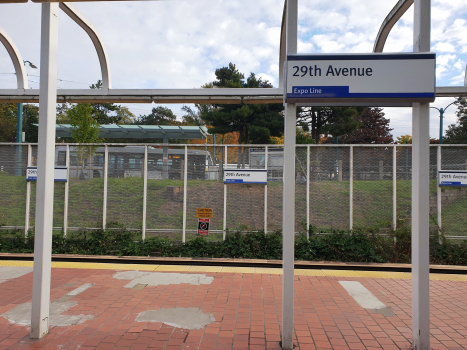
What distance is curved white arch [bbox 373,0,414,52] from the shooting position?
523 centimetres

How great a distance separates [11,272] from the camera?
6.71 m

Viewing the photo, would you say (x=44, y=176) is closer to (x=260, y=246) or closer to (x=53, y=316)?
(x=53, y=316)

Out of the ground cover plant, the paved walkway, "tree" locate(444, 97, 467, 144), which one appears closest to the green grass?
the ground cover plant

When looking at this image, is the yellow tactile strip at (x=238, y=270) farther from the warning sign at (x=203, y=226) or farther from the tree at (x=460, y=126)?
the tree at (x=460, y=126)

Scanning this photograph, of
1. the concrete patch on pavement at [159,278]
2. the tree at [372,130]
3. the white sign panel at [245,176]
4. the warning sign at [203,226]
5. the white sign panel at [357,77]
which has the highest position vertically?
the tree at [372,130]

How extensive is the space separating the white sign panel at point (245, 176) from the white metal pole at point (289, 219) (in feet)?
15.5

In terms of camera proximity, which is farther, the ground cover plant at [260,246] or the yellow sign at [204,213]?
the yellow sign at [204,213]

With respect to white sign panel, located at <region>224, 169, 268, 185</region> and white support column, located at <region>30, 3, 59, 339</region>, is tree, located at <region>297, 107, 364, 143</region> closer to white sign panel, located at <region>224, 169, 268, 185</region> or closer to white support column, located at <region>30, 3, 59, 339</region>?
white sign panel, located at <region>224, 169, 268, 185</region>

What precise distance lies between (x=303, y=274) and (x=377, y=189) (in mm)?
3118

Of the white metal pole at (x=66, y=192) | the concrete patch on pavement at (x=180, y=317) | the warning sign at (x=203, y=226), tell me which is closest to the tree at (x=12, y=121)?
the white metal pole at (x=66, y=192)

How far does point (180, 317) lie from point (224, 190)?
4401mm

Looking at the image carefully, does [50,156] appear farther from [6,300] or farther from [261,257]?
[261,257]

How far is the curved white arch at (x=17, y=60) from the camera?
6.90m

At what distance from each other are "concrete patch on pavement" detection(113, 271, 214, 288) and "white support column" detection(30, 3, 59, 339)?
6.72 feet
